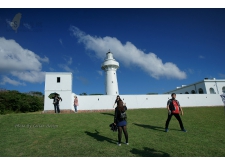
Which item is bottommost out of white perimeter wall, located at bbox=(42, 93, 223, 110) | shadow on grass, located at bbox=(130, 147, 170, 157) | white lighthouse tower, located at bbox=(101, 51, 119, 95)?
shadow on grass, located at bbox=(130, 147, 170, 157)

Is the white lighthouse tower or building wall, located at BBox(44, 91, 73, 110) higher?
the white lighthouse tower

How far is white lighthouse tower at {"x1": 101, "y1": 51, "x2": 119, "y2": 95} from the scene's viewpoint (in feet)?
96.8

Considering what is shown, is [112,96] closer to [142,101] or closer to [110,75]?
[142,101]

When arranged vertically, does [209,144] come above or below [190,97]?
below

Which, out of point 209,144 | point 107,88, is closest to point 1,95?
point 107,88

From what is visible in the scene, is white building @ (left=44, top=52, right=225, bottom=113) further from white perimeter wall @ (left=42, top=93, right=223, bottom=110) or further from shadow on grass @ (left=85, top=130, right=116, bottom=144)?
shadow on grass @ (left=85, top=130, right=116, bottom=144)

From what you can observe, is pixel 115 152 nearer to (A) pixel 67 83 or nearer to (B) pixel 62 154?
(B) pixel 62 154

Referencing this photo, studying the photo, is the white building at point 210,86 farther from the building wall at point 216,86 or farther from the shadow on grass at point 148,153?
the shadow on grass at point 148,153

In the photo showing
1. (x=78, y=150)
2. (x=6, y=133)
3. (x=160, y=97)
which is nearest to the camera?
(x=78, y=150)

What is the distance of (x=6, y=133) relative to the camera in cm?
823

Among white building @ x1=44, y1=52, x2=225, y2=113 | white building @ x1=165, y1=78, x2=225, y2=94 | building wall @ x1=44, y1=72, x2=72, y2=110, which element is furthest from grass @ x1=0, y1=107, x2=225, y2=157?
white building @ x1=165, y1=78, x2=225, y2=94

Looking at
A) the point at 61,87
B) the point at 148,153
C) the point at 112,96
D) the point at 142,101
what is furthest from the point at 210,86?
the point at 148,153

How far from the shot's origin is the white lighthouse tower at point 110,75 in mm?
29506

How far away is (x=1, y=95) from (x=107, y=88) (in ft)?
57.4
